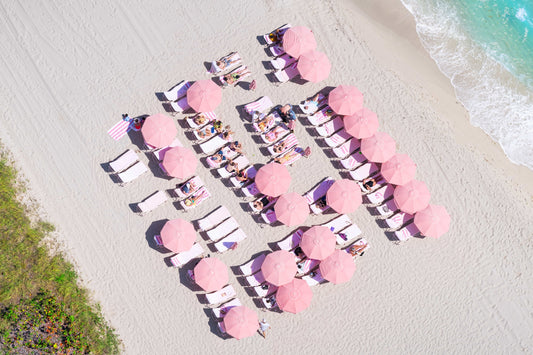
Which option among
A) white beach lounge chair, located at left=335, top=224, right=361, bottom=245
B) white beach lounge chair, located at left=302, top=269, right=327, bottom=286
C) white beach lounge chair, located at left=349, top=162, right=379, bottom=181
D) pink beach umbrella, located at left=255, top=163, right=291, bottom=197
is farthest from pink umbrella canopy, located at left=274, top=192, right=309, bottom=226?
white beach lounge chair, located at left=349, top=162, right=379, bottom=181

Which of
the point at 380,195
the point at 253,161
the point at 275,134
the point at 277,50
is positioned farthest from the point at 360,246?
the point at 277,50

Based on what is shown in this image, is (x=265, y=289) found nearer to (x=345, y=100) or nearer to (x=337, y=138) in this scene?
(x=337, y=138)

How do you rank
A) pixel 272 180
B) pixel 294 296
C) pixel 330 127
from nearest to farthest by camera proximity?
pixel 294 296 < pixel 272 180 < pixel 330 127

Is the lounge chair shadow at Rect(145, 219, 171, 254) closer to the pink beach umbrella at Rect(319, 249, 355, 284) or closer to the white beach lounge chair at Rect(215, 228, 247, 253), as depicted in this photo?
the white beach lounge chair at Rect(215, 228, 247, 253)

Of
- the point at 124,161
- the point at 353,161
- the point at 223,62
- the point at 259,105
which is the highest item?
the point at 223,62

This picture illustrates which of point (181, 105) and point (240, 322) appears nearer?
point (240, 322)

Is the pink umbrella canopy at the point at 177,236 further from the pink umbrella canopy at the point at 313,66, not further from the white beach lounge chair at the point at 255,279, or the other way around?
the pink umbrella canopy at the point at 313,66

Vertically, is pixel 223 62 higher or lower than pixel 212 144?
higher

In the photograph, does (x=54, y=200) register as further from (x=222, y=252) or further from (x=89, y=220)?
(x=222, y=252)
